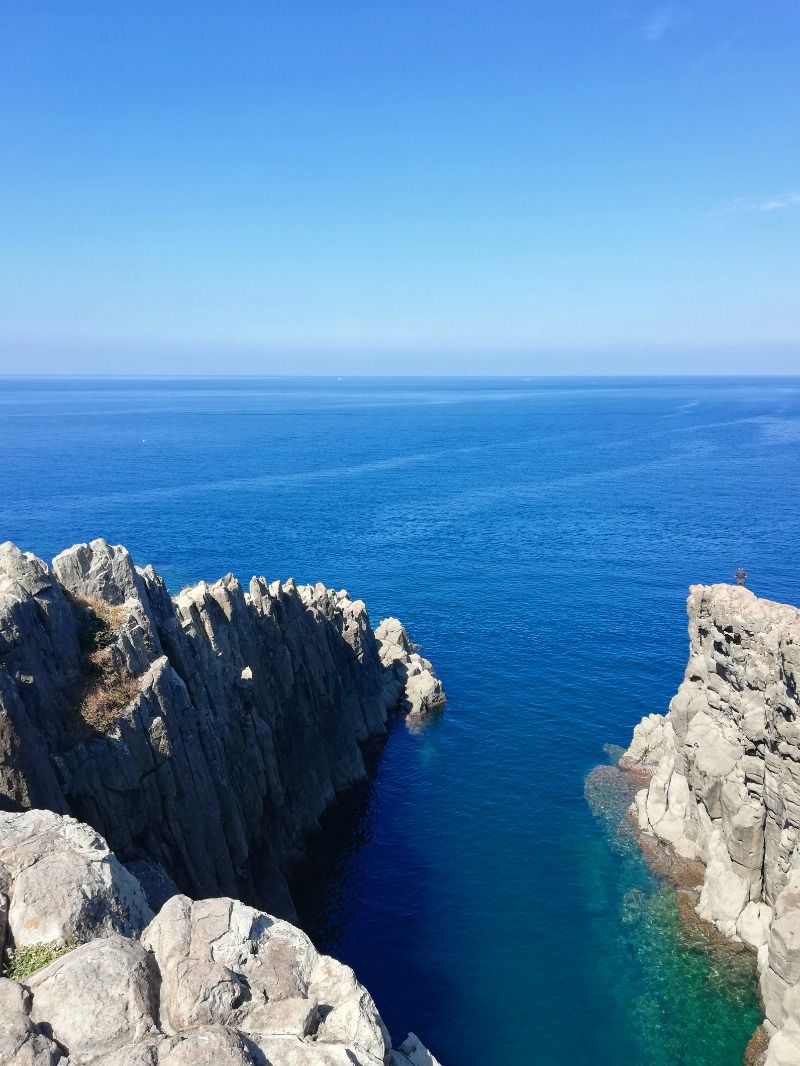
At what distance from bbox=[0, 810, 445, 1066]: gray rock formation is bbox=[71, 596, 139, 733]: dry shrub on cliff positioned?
1295 cm

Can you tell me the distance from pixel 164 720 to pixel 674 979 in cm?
3226

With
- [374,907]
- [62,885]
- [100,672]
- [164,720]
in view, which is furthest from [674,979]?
[62,885]

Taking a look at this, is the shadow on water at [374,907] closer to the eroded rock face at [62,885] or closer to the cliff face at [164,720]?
the cliff face at [164,720]

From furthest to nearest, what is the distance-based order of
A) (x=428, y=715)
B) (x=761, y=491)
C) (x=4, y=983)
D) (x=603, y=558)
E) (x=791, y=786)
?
(x=761, y=491) < (x=603, y=558) < (x=428, y=715) < (x=791, y=786) < (x=4, y=983)

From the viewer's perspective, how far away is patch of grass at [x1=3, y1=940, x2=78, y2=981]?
18.4m

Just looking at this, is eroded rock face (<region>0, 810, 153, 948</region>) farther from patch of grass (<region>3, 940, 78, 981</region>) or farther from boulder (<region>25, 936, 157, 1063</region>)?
boulder (<region>25, 936, 157, 1063</region>)

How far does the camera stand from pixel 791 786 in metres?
41.1

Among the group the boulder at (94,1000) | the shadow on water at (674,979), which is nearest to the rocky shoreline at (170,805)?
the boulder at (94,1000)

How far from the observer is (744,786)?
150ft

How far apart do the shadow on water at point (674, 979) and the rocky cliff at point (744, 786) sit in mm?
1541

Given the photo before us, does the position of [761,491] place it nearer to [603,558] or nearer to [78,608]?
[603,558]

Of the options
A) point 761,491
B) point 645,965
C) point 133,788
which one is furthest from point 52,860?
point 761,491

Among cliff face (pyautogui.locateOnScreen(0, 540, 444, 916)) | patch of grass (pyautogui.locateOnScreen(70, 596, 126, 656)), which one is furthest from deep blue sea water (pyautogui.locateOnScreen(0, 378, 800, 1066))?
patch of grass (pyautogui.locateOnScreen(70, 596, 126, 656))

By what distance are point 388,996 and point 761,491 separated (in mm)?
142646
